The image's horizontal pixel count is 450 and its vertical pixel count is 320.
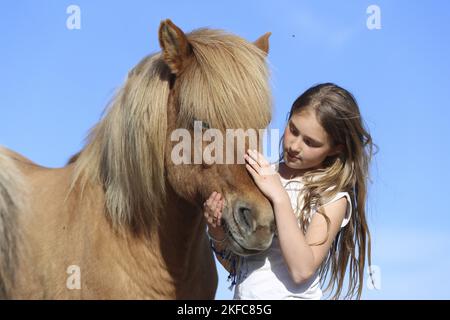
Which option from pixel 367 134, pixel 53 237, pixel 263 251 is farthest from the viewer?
pixel 367 134

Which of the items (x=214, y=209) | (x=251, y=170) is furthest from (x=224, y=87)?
(x=214, y=209)

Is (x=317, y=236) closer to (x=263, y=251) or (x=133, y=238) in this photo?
(x=263, y=251)

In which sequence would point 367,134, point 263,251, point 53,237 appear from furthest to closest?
point 367,134, point 53,237, point 263,251

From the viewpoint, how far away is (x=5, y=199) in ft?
15.0

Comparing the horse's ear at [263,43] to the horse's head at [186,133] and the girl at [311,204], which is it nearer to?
the horse's head at [186,133]

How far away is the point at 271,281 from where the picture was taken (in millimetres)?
4371

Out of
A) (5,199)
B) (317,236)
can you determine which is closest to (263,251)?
(317,236)

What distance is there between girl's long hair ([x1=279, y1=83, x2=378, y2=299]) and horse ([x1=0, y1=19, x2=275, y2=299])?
18.5 inches

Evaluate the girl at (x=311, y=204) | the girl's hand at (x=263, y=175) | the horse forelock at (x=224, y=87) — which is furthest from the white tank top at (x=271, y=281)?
the horse forelock at (x=224, y=87)

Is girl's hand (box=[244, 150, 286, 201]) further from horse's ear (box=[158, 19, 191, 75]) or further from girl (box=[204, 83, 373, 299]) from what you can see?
horse's ear (box=[158, 19, 191, 75])
